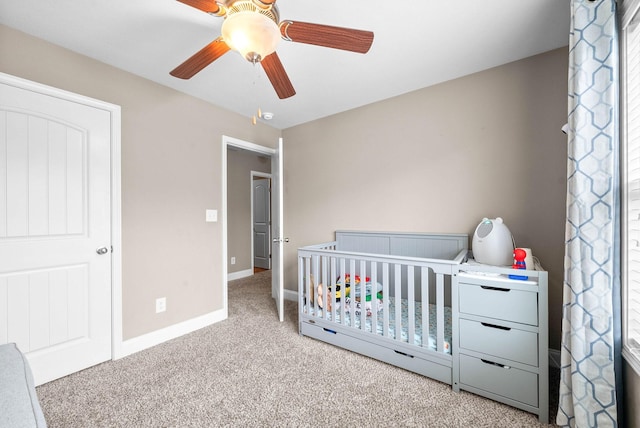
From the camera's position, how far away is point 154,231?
90.3 inches

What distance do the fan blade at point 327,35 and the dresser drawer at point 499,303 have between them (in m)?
1.48

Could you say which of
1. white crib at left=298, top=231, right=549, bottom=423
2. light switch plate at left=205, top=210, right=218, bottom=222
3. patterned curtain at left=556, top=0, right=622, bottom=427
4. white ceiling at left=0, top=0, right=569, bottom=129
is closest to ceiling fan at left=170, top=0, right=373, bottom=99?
white ceiling at left=0, top=0, right=569, bottom=129

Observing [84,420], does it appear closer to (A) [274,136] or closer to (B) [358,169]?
(B) [358,169]

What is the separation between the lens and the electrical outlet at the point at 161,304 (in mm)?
2308

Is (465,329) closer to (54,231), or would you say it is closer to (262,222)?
(54,231)

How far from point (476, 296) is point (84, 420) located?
231cm

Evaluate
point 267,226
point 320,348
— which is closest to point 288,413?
point 320,348

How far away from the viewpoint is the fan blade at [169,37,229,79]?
129 centimetres

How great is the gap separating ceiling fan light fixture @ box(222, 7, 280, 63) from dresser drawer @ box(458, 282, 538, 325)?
1.69 meters

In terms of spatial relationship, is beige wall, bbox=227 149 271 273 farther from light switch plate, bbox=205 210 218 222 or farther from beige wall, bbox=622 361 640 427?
beige wall, bbox=622 361 640 427

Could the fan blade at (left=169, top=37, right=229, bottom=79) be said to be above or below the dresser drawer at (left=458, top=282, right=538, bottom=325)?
above

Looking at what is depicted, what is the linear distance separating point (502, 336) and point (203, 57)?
226 centimetres

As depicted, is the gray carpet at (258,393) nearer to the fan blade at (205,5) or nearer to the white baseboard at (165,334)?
the white baseboard at (165,334)

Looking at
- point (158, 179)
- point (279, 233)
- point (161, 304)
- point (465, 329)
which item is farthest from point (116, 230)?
point (465, 329)
